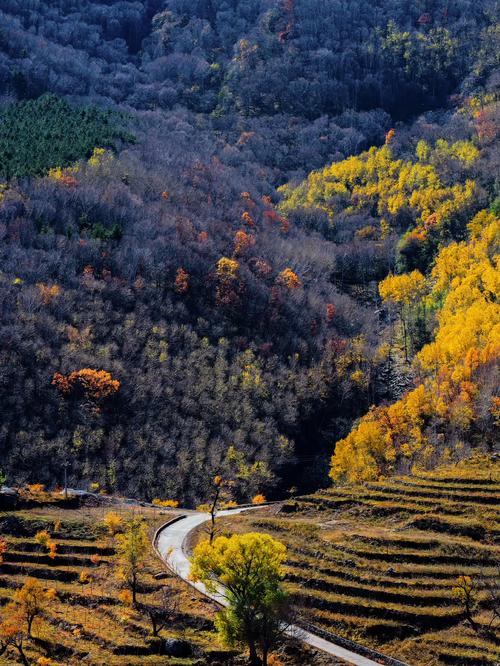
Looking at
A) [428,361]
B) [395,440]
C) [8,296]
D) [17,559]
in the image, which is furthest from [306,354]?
[17,559]

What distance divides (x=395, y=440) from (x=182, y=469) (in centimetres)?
3432

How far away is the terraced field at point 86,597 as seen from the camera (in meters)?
61.1

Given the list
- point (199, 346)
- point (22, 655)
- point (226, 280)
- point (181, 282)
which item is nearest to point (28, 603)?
point (22, 655)

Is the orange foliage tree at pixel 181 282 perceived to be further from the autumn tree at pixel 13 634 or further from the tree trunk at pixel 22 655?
the tree trunk at pixel 22 655

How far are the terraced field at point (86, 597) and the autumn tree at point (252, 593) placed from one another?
4599 mm

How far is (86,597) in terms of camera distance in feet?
226

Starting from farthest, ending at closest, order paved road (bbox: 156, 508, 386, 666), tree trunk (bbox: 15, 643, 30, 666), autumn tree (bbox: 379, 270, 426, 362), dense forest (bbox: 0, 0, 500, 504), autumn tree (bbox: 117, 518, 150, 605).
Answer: autumn tree (bbox: 379, 270, 426, 362) < dense forest (bbox: 0, 0, 500, 504) < autumn tree (bbox: 117, 518, 150, 605) < paved road (bbox: 156, 508, 386, 666) < tree trunk (bbox: 15, 643, 30, 666)

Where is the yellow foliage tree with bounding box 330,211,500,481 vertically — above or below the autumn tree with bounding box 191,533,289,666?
above

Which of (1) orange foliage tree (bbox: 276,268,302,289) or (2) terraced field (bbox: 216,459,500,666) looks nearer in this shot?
(2) terraced field (bbox: 216,459,500,666)

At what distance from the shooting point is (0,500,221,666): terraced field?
61062 millimetres

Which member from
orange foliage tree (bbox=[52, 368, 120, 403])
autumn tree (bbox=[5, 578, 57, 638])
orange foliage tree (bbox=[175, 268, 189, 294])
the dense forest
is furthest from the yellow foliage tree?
autumn tree (bbox=[5, 578, 57, 638])

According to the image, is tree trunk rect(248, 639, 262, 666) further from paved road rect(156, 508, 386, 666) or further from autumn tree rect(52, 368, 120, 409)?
autumn tree rect(52, 368, 120, 409)

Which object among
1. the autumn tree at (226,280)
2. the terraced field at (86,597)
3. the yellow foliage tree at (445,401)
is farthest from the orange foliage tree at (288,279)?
the terraced field at (86,597)

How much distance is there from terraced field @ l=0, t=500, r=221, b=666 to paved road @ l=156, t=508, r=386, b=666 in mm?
1308
